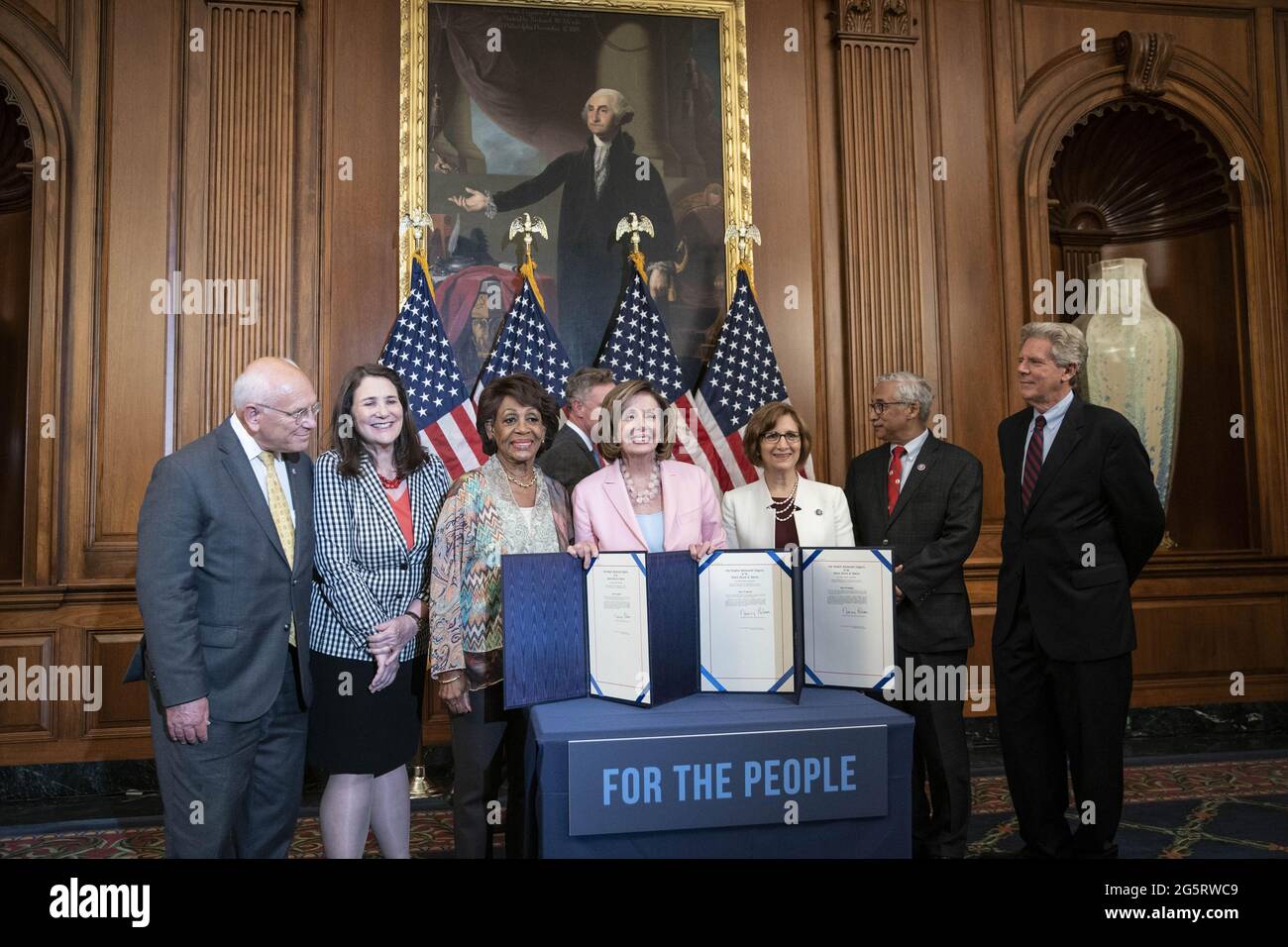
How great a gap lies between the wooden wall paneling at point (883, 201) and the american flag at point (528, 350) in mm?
1849

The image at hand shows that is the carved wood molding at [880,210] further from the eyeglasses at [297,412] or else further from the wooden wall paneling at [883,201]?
the eyeglasses at [297,412]

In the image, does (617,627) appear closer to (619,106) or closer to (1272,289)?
(619,106)

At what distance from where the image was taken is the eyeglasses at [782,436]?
312cm

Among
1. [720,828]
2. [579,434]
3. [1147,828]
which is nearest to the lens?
[720,828]

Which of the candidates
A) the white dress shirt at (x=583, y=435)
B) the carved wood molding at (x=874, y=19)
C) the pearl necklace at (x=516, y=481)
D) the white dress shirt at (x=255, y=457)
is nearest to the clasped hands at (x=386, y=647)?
the white dress shirt at (x=255, y=457)

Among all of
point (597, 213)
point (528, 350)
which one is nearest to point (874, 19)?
point (597, 213)

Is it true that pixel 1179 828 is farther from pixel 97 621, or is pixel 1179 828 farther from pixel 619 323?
pixel 97 621

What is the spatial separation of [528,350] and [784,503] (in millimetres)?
2503

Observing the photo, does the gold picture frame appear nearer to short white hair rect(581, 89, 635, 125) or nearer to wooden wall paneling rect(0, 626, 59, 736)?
short white hair rect(581, 89, 635, 125)

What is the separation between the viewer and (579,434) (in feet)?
13.7


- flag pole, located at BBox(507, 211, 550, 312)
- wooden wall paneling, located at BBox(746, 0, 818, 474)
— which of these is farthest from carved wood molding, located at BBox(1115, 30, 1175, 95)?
flag pole, located at BBox(507, 211, 550, 312)

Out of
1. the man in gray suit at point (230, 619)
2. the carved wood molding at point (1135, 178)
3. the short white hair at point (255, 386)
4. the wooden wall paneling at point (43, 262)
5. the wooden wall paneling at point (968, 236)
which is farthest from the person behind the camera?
the carved wood molding at point (1135, 178)

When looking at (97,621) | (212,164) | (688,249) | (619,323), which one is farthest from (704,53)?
(97,621)

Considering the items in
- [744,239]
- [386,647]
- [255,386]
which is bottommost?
[386,647]
